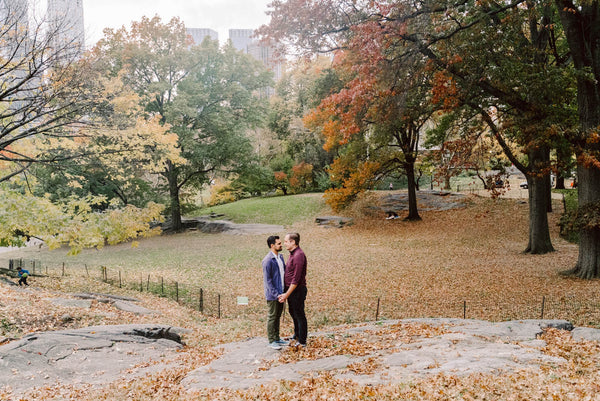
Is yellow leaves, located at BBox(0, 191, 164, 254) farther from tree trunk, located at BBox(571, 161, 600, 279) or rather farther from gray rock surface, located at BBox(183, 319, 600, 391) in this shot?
tree trunk, located at BBox(571, 161, 600, 279)

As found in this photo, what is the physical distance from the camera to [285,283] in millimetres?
5953

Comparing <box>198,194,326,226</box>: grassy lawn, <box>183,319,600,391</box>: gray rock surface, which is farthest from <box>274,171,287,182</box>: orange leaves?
<box>183,319,600,391</box>: gray rock surface

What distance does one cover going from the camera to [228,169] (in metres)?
30.3

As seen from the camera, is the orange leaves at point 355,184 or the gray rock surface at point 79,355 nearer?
the gray rock surface at point 79,355

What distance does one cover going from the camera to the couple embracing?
5.75 m

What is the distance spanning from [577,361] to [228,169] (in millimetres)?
27325

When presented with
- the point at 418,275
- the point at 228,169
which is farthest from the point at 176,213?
the point at 418,275

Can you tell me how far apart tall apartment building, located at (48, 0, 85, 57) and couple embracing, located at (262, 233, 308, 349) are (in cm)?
709

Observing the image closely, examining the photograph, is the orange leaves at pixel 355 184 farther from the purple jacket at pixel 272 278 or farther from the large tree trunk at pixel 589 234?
the purple jacket at pixel 272 278

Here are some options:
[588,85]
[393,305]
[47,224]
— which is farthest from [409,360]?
[588,85]

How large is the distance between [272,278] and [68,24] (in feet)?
25.8

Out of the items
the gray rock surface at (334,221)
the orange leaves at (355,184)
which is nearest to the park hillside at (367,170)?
the orange leaves at (355,184)

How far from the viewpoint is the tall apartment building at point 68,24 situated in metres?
8.69

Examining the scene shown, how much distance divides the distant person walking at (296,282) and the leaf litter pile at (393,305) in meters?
0.43
